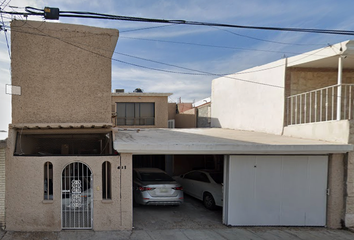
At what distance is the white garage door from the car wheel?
1.27 m

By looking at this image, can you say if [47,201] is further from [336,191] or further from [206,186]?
[336,191]

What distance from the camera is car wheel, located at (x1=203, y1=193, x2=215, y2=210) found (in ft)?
28.3

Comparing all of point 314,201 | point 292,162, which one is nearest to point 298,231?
point 314,201

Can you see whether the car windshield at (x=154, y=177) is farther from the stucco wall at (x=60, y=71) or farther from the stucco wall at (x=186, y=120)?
the stucco wall at (x=186, y=120)

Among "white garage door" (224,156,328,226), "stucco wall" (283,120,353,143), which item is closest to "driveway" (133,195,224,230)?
"white garage door" (224,156,328,226)

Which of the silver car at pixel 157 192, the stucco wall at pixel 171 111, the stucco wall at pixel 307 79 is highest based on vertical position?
the stucco wall at pixel 307 79

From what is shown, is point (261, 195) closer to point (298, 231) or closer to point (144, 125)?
point (298, 231)

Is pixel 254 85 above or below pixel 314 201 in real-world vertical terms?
above

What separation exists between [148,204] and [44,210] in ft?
10.3

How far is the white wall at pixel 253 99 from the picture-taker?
382 inches

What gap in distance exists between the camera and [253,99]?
11016mm

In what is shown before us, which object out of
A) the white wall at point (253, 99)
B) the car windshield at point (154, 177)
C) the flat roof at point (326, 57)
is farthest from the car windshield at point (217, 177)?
the flat roof at point (326, 57)

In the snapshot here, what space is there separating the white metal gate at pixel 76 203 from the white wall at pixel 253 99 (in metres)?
7.39

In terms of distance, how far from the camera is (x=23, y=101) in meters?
6.70
